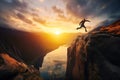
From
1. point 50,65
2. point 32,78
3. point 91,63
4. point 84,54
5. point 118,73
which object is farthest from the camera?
point 50,65

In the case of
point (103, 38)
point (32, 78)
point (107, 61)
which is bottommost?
point (32, 78)

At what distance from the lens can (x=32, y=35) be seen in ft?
158

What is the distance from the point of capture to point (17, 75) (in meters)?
16.8

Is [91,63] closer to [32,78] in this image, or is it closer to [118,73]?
[118,73]

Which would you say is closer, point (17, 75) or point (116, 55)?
point (116, 55)

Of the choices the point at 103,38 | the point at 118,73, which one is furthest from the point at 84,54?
the point at 118,73

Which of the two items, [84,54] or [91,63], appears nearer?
[91,63]

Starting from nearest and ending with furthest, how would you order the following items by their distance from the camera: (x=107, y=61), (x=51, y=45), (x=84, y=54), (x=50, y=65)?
(x=107, y=61) < (x=84, y=54) < (x=51, y=45) < (x=50, y=65)

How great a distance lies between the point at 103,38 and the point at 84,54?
2.58m

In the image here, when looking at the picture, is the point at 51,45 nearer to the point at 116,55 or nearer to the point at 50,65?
the point at 116,55

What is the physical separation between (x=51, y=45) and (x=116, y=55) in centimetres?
5229

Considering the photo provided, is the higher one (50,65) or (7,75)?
(7,75)

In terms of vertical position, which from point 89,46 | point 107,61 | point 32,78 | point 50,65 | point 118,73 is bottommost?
point 50,65

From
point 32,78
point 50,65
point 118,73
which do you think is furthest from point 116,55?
point 50,65
